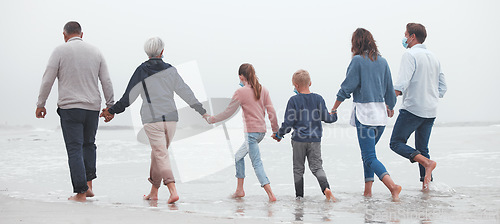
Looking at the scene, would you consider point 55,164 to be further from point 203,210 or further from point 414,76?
point 414,76

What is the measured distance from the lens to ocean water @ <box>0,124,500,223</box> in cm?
438

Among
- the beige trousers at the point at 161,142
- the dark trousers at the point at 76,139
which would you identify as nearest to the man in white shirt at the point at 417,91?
the beige trousers at the point at 161,142

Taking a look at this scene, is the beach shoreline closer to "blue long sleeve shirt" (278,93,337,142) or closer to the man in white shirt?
"blue long sleeve shirt" (278,93,337,142)

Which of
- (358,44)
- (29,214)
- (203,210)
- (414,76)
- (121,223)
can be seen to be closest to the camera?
(121,223)

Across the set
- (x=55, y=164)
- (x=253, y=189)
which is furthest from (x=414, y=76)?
(x=55, y=164)

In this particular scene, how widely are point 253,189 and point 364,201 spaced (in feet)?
5.33

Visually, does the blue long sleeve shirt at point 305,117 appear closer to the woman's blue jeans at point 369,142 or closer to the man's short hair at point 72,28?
the woman's blue jeans at point 369,142

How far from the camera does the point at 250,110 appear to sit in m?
5.22

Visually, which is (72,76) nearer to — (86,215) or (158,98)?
(158,98)

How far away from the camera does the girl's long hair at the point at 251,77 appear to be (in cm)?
522

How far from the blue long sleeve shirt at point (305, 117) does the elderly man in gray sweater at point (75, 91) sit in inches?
74.5

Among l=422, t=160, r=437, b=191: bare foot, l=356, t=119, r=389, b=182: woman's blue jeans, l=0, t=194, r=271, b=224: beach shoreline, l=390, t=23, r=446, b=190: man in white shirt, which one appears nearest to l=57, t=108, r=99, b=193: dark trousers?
l=0, t=194, r=271, b=224: beach shoreline

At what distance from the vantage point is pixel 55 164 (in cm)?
911

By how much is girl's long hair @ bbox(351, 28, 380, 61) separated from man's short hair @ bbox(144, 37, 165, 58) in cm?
211
